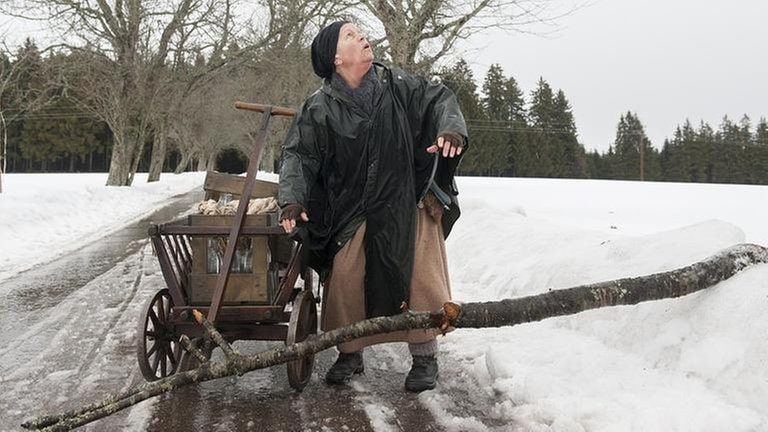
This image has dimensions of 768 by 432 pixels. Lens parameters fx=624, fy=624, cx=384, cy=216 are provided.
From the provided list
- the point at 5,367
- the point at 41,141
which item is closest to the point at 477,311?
the point at 5,367

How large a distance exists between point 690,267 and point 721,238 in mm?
1260

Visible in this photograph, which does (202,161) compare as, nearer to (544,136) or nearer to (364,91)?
(544,136)

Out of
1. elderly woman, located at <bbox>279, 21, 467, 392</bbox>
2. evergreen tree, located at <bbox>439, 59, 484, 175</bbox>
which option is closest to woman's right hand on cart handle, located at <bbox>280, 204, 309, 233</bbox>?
elderly woman, located at <bbox>279, 21, 467, 392</bbox>

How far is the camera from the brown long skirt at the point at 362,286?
3.59 metres

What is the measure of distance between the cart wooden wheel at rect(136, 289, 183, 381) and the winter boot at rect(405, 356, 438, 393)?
1.41 m

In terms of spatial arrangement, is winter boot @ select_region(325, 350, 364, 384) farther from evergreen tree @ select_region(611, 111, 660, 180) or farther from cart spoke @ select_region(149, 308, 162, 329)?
evergreen tree @ select_region(611, 111, 660, 180)

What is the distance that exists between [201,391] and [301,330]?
26.4 inches

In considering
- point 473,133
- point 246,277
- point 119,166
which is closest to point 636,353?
point 246,277

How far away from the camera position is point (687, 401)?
9.33ft

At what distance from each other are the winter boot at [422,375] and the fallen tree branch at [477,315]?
1.81 feet

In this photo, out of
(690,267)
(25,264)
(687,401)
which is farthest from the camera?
(25,264)

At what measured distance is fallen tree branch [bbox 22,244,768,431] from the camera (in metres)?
2.65

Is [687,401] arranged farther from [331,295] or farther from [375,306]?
[331,295]

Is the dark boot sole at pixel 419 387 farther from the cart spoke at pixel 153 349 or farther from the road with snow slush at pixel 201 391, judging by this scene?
the cart spoke at pixel 153 349
